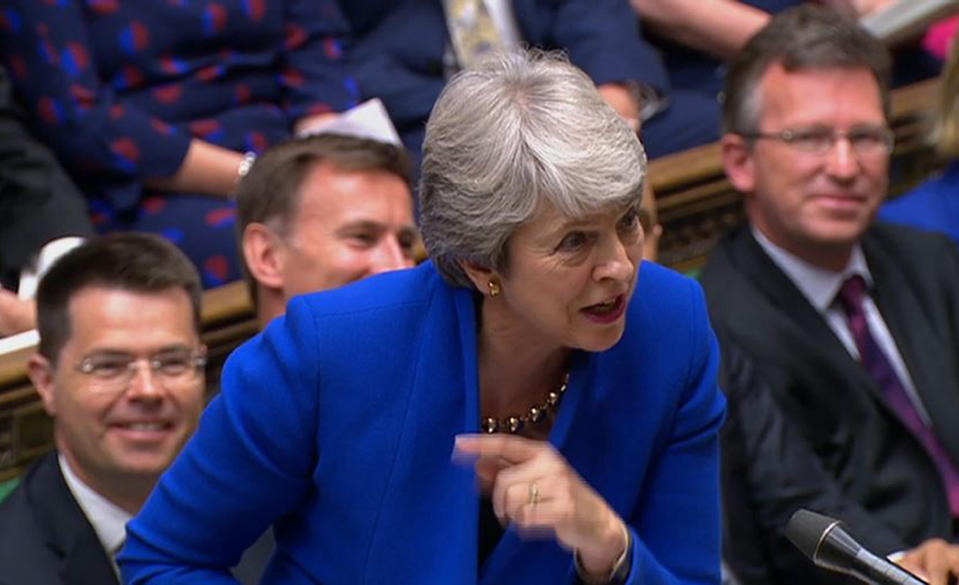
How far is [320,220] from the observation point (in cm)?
267

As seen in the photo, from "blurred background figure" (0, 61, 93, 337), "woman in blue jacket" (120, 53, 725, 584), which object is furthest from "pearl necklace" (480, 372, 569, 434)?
"blurred background figure" (0, 61, 93, 337)

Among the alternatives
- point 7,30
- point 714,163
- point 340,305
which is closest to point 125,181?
point 7,30

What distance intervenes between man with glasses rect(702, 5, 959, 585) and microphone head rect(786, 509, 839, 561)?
998 mm

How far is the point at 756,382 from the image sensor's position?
2729 mm

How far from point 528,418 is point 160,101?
128cm

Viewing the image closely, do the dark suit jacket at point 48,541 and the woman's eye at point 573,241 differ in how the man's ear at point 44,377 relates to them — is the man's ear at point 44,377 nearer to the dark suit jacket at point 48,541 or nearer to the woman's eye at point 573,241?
the dark suit jacket at point 48,541

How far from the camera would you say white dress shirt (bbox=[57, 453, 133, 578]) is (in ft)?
7.94

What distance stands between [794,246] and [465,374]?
1192mm

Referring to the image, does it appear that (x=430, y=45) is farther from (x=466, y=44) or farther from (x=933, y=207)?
(x=933, y=207)

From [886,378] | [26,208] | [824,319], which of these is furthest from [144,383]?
[886,378]

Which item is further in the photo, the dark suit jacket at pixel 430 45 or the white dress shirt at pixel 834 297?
the dark suit jacket at pixel 430 45

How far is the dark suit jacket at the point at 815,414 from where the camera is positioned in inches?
106

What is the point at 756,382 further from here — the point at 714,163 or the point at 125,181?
the point at 125,181

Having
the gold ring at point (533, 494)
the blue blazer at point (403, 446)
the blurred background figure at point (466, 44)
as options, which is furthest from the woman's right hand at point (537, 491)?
the blurred background figure at point (466, 44)
